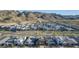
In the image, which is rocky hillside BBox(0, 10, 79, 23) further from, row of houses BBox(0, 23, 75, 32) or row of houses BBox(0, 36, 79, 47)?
row of houses BBox(0, 36, 79, 47)

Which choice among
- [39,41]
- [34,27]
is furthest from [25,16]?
[39,41]

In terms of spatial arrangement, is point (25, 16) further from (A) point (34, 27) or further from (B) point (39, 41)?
(B) point (39, 41)

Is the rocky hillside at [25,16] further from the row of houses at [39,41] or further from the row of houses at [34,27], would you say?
the row of houses at [39,41]
